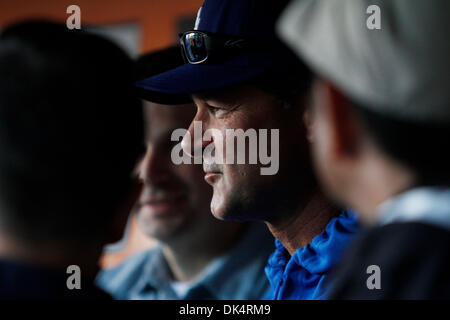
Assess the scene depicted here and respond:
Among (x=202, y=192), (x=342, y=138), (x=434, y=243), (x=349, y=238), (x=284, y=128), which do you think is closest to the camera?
(x=434, y=243)

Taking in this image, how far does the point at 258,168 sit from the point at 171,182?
62cm

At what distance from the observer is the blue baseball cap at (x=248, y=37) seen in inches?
43.0

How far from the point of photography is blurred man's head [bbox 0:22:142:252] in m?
0.72

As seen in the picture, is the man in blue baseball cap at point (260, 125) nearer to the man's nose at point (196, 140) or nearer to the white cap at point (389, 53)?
the man's nose at point (196, 140)

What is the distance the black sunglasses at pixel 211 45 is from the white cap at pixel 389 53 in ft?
1.54

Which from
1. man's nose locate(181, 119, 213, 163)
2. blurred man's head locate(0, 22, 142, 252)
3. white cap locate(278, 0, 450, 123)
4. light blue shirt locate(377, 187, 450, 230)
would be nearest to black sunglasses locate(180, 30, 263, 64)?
man's nose locate(181, 119, 213, 163)

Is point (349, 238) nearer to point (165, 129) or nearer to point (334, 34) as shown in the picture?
point (334, 34)

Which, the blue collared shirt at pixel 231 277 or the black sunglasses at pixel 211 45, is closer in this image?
the black sunglasses at pixel 211 45

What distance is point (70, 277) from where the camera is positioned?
73cm

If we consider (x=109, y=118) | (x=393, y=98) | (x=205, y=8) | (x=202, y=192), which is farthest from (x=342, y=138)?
(x=202, y=192)

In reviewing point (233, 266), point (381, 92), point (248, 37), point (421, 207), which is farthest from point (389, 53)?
point (233, 266)

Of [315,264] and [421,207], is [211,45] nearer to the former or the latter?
[315,264]

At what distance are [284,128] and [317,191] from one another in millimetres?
143


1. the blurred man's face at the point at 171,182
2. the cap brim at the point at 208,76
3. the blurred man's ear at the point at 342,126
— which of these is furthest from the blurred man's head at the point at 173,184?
the blurred man's ear at the point at 342,126
